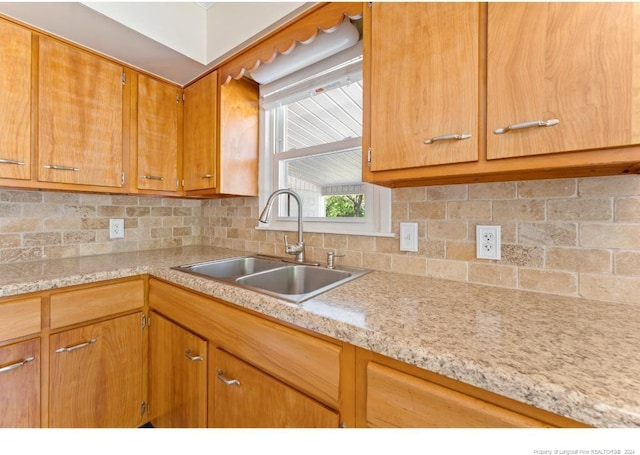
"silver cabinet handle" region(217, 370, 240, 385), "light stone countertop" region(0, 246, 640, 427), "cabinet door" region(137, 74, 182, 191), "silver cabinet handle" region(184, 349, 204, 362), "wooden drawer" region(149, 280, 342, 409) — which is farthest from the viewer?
"cabinet door" region(137, 74, 182, 191)

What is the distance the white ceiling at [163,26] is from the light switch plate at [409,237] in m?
1.04

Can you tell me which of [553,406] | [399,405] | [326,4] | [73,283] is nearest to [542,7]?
[326,4]

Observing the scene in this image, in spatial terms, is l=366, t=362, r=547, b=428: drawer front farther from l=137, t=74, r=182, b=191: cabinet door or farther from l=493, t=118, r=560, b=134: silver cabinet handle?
l=137, t=74, r=182, b=191: cabinet door

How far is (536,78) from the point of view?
0.68 m

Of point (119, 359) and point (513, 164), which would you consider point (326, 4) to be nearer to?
point (513, 164)

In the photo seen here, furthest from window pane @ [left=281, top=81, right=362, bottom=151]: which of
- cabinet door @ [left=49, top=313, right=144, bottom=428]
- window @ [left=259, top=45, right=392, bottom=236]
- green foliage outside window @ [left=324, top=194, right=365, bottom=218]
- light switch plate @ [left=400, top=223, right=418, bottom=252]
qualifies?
cabinet door @ [left=49, top=313, right=144, bottom=428]

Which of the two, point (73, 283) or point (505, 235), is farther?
point (73, 283)

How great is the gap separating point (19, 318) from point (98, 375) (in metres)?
0.42

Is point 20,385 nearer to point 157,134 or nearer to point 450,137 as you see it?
point 157,134

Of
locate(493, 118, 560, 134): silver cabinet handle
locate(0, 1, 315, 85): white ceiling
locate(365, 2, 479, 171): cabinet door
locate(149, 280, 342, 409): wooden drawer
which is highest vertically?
locate(0, 1, 315, 85): white ceiling

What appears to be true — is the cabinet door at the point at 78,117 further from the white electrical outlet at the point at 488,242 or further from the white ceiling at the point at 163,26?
the white electrical outlet at the point at 488,242

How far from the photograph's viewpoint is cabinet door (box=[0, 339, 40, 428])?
100 centimetres

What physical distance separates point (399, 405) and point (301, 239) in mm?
971

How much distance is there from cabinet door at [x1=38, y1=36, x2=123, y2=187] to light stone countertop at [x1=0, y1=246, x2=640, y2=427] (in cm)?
57
